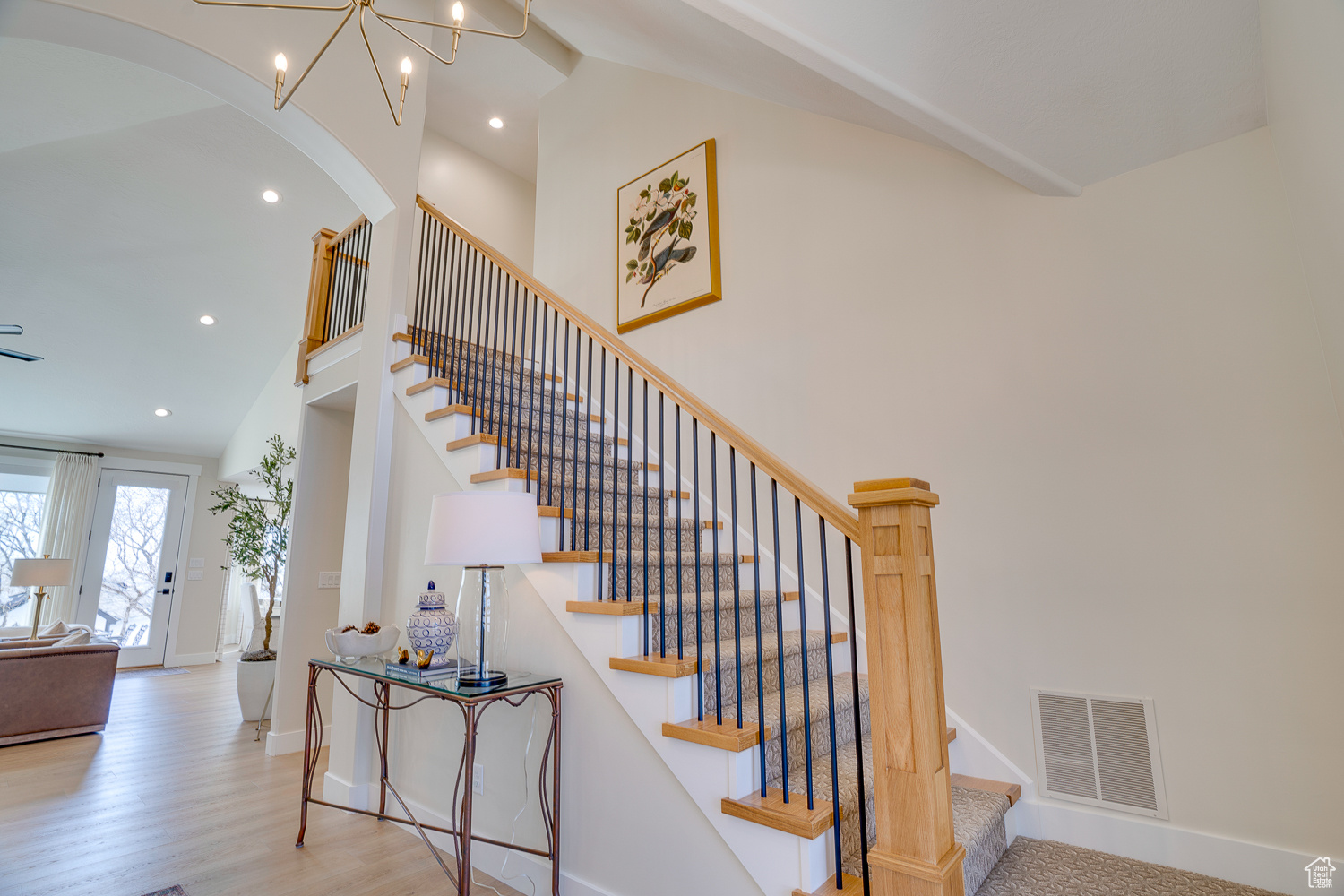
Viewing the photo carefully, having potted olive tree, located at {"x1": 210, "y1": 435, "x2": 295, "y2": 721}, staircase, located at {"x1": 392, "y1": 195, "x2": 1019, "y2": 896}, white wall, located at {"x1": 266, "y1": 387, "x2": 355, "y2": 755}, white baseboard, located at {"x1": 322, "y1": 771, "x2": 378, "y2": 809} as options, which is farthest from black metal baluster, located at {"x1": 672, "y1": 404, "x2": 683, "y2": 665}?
potted olive tree, located at {"x1": 210, "y1": 435, "x2": 295, "y2": 721}

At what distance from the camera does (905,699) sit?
158cm

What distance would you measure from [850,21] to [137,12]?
297 cm

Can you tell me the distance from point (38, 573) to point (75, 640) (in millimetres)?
886

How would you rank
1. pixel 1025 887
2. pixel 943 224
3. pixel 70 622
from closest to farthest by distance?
pixel 1025 887, pixel 943 224, pixel 70 622

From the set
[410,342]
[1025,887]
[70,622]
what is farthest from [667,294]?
[70,622]

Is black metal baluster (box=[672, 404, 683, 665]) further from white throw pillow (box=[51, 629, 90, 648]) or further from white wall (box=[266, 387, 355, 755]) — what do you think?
white throw pillow (box=[51, 629, 90, 648])

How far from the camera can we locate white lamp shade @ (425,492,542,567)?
219cm

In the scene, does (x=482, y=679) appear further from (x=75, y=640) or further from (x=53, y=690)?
(x=75, y=640)

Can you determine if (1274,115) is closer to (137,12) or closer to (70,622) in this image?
(137,12)

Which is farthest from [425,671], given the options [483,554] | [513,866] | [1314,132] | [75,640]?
[75,640]

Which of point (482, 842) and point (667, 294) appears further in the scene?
point (667, 294)

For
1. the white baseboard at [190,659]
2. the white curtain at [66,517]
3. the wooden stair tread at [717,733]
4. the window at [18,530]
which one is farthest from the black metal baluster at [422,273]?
the white baseboard at [190,659]

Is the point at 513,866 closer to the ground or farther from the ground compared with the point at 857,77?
closer to the ground

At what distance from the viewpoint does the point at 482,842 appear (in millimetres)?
2516
